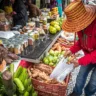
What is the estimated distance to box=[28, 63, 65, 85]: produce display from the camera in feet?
11.6

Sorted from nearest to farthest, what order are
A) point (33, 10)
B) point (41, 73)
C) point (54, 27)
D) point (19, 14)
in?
point (41, 73)
point (19, 14)
point (54, 27)
point (33, 10)

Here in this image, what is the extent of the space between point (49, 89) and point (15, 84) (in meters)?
0.76

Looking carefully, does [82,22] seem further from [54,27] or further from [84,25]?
[54,27]

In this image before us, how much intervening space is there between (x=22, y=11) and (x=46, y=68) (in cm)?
182

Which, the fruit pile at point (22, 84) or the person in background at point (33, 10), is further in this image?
the person in background at point (33, 10)

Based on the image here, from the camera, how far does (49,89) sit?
3.43 metres

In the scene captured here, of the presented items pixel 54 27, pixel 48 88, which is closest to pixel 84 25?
pixel 48 88

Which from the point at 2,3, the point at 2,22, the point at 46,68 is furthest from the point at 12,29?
the point at 46,68

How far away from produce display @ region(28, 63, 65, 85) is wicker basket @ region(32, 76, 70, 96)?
92 millimetres

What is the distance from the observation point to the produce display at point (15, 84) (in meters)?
2.45

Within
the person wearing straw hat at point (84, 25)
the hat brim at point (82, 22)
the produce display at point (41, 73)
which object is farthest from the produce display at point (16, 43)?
the hat brim at point (82, 22)

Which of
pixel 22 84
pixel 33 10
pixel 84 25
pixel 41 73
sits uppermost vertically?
pixel 84 25

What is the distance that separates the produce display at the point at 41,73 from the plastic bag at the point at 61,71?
113 mm

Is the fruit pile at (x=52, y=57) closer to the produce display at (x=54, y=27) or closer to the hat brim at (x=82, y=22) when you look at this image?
the produce display at (x=54, y=27)
